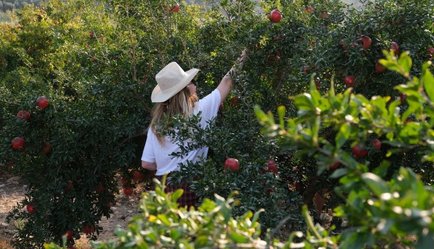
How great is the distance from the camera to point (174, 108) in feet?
12.5

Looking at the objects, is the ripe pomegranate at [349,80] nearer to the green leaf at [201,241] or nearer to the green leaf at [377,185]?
the green leaf at [201,241]

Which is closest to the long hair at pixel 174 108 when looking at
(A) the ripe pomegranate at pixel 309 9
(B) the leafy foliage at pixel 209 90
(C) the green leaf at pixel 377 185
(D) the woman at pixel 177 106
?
(D) the woman at pixel 177 106

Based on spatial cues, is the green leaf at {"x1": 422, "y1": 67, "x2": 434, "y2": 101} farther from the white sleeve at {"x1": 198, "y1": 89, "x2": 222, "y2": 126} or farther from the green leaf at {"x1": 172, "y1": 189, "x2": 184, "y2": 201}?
the white sleeve at {"x1": 198, "y1": 89, "x2": 222, "y2": 126}

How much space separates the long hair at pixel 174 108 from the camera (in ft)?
12.3

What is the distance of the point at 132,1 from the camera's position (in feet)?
14.5

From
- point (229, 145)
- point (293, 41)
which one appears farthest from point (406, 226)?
point (293, 41)

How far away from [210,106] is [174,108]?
21 centimetres

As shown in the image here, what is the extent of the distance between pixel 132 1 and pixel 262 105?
3.85 ft

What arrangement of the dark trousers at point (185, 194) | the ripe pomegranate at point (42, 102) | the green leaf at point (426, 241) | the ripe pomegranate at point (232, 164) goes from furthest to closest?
the ripe pomegranate at point (42, 102), the dark trousers at point (185, 194), the ripe pomegranate at point (232, 164), the green leaf at point (426, 241)

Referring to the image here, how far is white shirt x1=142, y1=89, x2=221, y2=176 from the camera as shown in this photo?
3754 mm

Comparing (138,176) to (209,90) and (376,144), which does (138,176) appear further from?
(376,144)

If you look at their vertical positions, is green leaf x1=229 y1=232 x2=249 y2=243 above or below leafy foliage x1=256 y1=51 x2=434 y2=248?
below

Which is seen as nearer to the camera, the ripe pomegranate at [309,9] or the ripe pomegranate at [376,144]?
the ripe pomegranate at [376,144]

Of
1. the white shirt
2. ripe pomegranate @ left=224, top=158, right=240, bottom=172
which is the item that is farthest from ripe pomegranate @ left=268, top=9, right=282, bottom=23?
ripe pomegranate @ left=224, top=158, right=240, bottom=172
